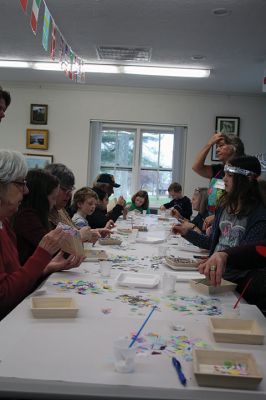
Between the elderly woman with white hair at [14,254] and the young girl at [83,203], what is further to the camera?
the young girl at [83,203]

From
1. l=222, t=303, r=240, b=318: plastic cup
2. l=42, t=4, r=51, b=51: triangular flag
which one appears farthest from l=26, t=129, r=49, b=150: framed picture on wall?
l=222, t=303, r=240, b=318: plastic cup

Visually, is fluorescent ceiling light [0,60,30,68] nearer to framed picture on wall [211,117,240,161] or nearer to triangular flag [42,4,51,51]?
triangular flag [42,4,51,51]

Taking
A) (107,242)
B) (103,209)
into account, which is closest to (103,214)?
(103,209)

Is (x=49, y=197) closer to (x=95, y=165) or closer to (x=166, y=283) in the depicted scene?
(x=166, y=283)

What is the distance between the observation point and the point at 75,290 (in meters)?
1.88

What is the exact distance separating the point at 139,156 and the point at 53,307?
658cm

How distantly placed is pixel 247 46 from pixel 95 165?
3.85m

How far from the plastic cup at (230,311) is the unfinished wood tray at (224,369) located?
46cm

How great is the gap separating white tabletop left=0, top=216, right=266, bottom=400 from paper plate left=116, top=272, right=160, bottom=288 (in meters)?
0.04

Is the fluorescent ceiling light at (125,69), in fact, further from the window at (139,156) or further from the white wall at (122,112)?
the window at (139,156)

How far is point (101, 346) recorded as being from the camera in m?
1.28

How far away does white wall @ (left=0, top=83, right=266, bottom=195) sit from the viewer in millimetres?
7773

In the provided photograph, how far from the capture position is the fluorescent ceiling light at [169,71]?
A: 6.21 m

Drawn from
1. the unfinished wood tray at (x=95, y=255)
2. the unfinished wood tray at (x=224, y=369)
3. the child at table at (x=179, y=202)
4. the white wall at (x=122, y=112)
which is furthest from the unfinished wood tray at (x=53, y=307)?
the white wall at (x=122, y=112)
